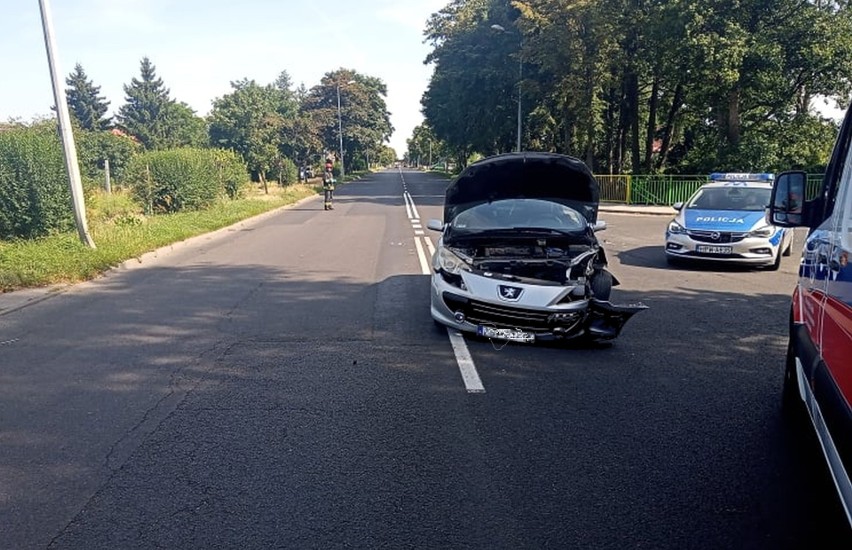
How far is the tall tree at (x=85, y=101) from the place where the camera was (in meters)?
97.1

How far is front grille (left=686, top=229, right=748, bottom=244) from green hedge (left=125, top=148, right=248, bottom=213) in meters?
17.5

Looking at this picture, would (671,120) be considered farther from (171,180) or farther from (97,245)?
(97,245)

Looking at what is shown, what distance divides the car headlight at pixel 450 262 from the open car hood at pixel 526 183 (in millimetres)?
1297

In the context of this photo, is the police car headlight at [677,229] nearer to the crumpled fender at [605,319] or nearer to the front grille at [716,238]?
the front grille at [716,238]

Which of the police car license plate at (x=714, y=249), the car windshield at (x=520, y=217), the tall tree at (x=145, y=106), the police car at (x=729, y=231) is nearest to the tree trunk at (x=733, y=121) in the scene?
the police car at (x=729, y=231)

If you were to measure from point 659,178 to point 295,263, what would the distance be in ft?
71.3

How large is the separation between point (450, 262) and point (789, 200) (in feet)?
10.5

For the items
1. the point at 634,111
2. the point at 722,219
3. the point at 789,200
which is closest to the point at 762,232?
the point at 722,219

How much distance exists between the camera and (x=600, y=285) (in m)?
6.92

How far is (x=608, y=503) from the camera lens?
3.52m

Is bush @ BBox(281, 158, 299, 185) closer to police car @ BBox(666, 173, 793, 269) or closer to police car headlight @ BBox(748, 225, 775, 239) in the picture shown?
police car @ BBox(666, 173, 793, 269)

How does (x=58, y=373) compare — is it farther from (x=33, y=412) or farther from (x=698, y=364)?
(x=698, y=364)

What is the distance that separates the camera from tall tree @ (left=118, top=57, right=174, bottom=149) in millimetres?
101688

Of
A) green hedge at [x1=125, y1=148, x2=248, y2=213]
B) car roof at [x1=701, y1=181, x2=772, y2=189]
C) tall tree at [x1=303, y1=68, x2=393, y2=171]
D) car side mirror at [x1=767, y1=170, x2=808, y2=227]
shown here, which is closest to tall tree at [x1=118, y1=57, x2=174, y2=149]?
tall tree at [x1=303, y1=68, x2=393, y2=171]
